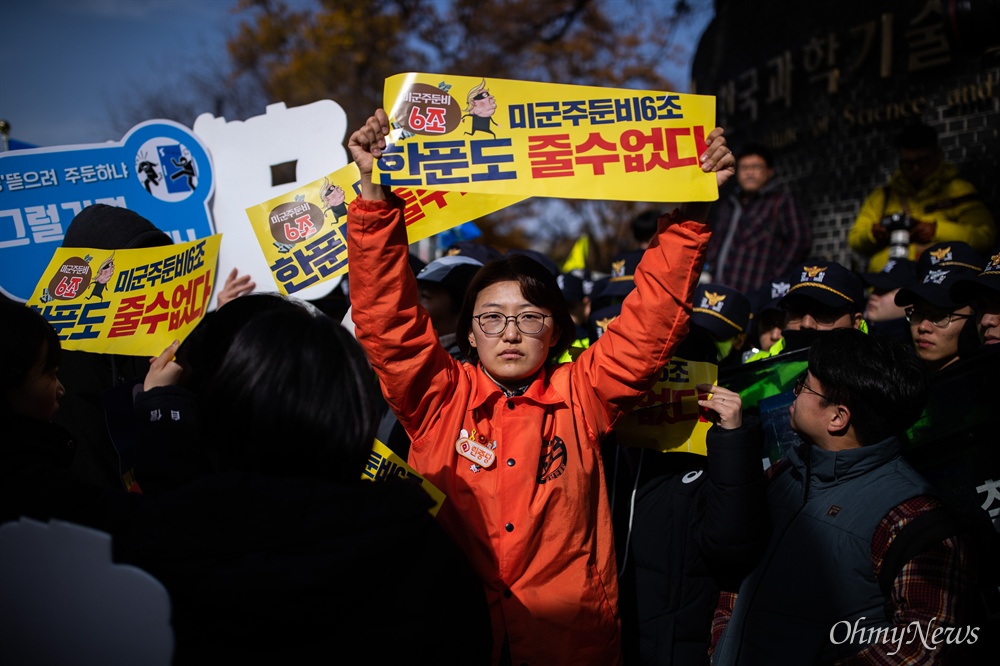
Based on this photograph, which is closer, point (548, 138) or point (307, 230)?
point (548, 138)

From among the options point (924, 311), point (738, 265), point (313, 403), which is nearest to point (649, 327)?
point (313, 403)

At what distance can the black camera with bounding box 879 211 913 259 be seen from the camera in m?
5.40

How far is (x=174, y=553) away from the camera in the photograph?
4.56 feet

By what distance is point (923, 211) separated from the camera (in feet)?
18.6

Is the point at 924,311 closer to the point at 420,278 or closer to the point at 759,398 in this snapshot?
the point at 759,398

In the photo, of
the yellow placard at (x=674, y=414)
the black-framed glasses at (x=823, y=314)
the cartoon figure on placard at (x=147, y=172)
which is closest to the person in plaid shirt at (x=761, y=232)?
the black-framed glasses at (x=823, y=314)

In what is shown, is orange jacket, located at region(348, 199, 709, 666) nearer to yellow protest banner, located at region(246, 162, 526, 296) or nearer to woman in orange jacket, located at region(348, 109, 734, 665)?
woman in orange jacket, located at region(348, 109, 734, 665)

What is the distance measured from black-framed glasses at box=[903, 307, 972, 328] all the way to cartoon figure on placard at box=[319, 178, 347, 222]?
2.60 metres

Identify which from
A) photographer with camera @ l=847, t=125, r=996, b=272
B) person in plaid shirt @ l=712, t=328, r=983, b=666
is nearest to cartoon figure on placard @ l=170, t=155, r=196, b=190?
person in plaid shirt @ l=712, t=328, r=983, b=666

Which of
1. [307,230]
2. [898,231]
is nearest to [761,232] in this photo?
[898,231]

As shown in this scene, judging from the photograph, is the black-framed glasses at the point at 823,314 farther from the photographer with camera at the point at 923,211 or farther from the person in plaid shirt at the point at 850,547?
the photographer with camera at the point at 923,211

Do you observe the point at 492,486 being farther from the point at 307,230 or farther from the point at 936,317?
the point at 936,317

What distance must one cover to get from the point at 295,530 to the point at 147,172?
2739mm

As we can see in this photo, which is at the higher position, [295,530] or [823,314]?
[823,314]
